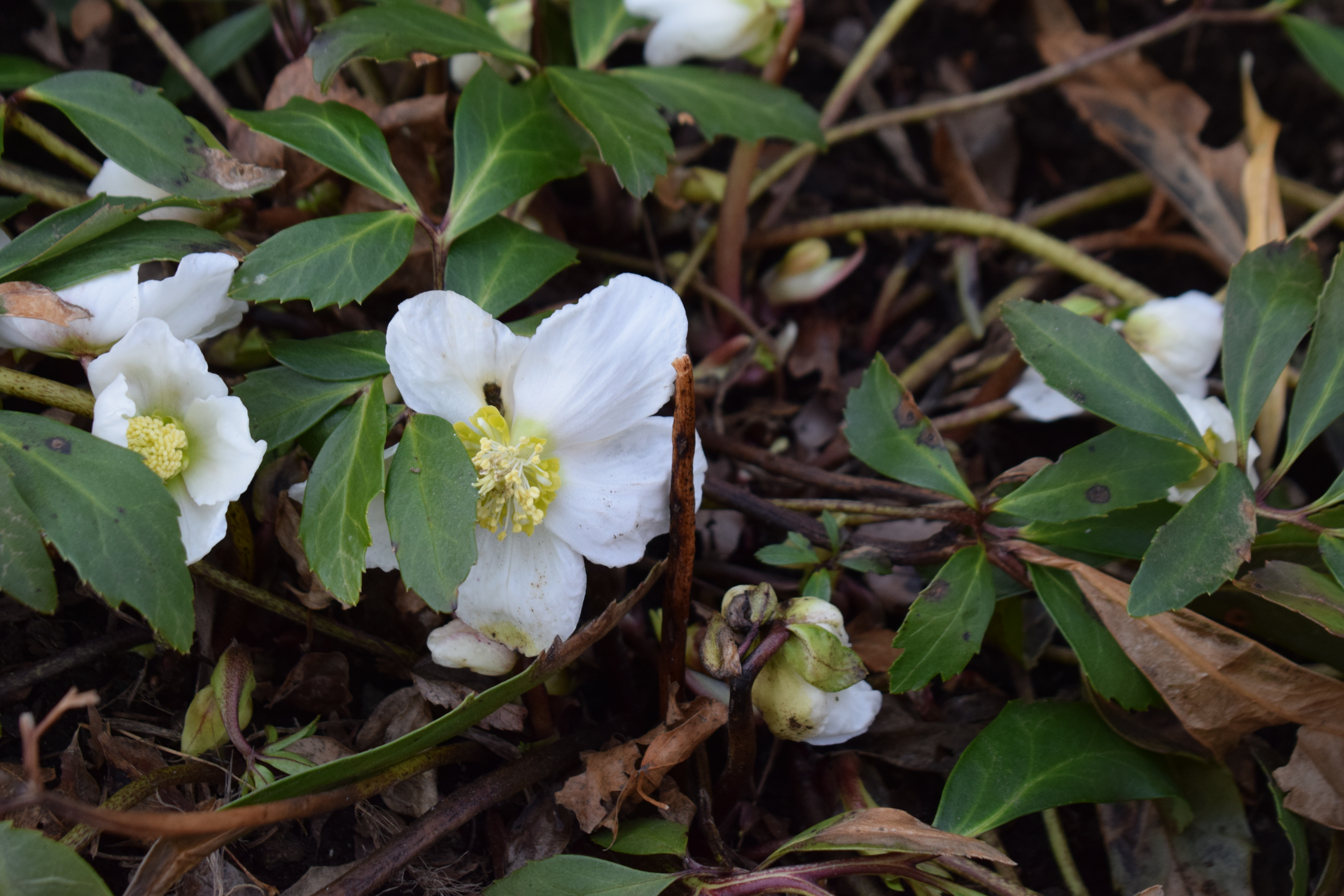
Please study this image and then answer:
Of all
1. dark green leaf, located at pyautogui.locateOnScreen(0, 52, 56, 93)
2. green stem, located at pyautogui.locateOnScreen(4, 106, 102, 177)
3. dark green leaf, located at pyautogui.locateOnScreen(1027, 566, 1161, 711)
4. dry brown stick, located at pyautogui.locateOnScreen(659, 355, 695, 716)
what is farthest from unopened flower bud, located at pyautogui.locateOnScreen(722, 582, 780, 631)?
dark green leaf, located at pyautogui.locateOnScreen(0, 52, 56, 93)

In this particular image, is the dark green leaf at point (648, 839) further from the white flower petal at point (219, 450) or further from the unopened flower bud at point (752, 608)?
the white flower petal at point (219, 450)

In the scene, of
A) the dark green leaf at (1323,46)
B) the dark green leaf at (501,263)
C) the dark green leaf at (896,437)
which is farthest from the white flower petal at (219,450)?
the dark green leaf at (1323,46)

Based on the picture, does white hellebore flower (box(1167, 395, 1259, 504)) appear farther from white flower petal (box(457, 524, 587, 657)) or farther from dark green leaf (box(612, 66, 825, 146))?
white flower petal (box(457, 524, 587, 657))

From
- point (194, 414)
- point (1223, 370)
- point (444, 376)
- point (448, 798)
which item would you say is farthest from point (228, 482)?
point (1223, 370)

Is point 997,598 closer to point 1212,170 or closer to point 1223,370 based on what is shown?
point 1223,370

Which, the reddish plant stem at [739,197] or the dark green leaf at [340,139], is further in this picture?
the reddish plant stem at [739,197]

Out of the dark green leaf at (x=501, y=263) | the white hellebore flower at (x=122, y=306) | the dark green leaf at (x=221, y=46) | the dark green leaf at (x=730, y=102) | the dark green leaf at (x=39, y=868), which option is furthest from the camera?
the dark green leaf at (x=221, y=46)
